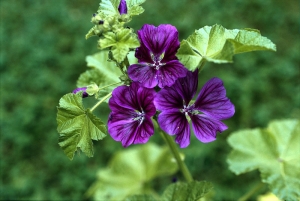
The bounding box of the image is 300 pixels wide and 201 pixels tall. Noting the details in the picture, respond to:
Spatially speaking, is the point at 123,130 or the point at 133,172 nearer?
the point at 123,130

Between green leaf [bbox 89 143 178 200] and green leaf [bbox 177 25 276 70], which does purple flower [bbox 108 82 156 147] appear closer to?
green leaf [bbox 177 25 276 70]

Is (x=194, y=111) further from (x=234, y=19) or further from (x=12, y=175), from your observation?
(x=234, y=19)

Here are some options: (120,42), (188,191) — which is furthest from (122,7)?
(188,191)

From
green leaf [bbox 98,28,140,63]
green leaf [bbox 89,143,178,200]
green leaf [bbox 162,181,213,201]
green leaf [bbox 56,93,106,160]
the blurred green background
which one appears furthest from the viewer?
the blurred green background

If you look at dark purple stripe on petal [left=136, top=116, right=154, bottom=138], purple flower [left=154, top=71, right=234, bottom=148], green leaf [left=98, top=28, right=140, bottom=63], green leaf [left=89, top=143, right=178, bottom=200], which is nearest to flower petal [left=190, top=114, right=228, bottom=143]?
purple flower [left=154, top=71, right=234, bottom=148]

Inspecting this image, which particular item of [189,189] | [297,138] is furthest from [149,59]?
[297,138]

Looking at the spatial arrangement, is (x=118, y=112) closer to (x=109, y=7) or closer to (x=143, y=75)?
(x=143, y=75)
